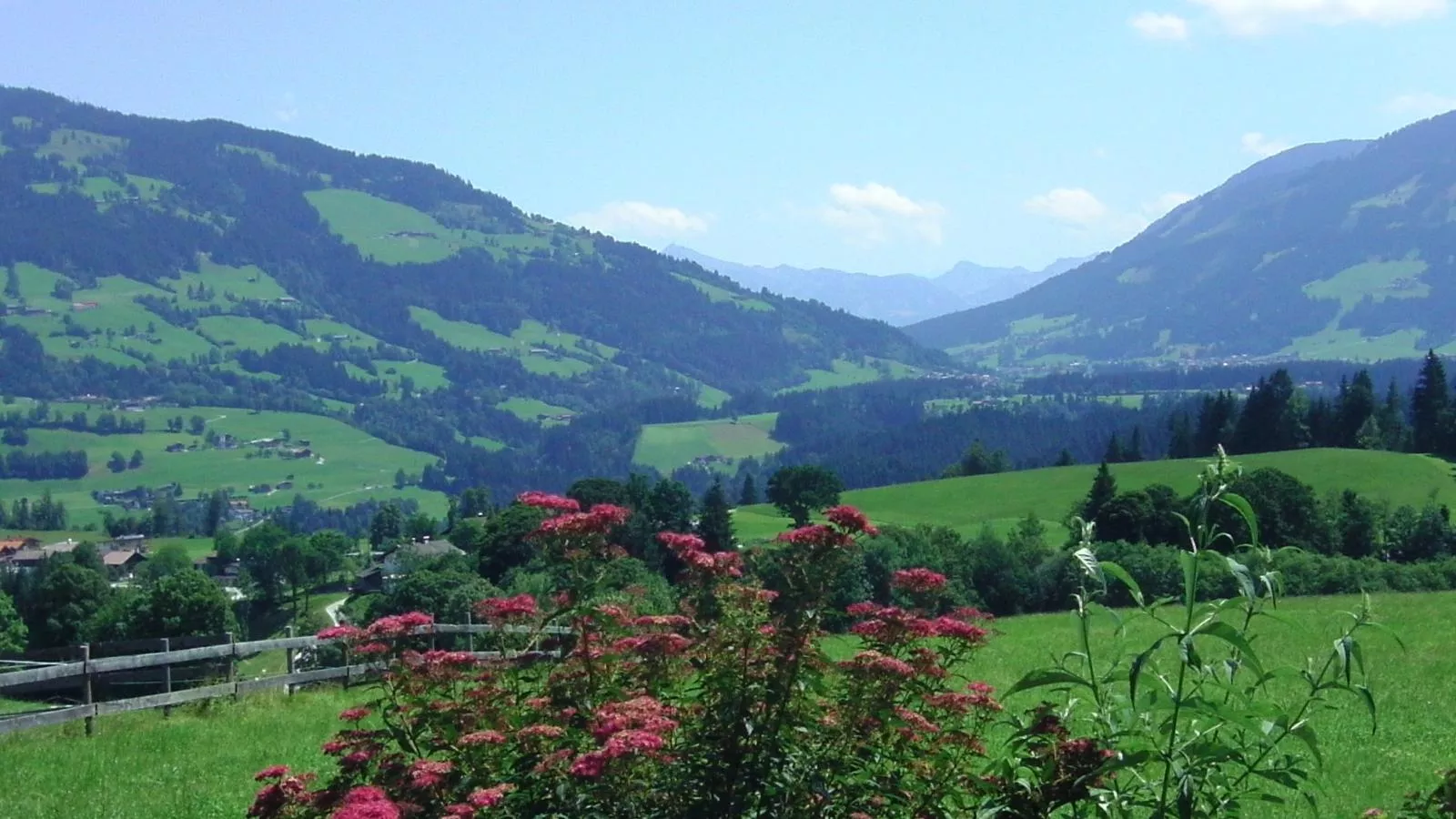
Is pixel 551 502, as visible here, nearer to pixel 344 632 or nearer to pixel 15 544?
pixel 344 632

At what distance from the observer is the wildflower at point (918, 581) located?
6.44m

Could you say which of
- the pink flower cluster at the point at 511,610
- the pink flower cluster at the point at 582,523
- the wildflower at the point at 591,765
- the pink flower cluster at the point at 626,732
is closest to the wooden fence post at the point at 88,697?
the pink flower cluster at the point at 511,610

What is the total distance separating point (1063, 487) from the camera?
107 meters

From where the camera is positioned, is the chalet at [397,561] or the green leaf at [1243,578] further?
the chalet at [397,561]

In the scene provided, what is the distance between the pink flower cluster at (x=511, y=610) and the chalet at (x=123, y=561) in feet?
411

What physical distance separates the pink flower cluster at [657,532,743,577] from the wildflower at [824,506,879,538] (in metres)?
0.62

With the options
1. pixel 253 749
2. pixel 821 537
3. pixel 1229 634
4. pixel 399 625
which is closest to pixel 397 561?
pixel 253 749

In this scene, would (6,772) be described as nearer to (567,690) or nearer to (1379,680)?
(567,690)

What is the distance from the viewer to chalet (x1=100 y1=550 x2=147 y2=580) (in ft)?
405

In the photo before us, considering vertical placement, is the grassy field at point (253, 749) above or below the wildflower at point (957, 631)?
below

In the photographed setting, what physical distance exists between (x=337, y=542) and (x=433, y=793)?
12006 cm

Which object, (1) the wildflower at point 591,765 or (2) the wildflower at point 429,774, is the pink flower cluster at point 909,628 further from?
(2) the wildflower at point 429,774

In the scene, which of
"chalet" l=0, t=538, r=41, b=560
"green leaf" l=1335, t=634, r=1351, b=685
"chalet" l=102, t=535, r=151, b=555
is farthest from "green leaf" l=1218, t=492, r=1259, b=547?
"chalet" l=0, t=538, r=41, b=560

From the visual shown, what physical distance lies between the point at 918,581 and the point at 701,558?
3.79ft
